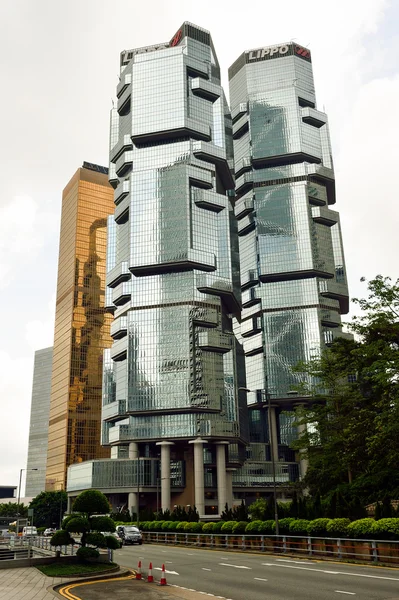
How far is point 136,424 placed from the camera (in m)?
133

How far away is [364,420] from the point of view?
166 ft

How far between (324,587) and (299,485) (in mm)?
58197

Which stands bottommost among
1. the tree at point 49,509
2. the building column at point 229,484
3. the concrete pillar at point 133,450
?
the tree at point 49,509

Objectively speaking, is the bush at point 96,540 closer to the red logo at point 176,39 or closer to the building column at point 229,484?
the building column at point 229,484

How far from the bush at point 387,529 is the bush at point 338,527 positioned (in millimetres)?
3288

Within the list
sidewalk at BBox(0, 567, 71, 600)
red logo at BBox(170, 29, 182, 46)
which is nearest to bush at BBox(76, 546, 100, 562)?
sidewalk at BBox(0, 567, 71, 600)

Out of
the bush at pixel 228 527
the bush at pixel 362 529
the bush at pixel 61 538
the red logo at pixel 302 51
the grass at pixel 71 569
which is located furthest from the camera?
the red logo at pixel 302 51

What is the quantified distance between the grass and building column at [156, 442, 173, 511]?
317 feet

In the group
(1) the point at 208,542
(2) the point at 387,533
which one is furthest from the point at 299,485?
(2) the point at 387,533

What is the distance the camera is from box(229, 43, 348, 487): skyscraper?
15638 centimetres

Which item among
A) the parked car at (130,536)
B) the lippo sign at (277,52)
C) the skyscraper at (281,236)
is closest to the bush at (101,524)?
the parked car at (130,536)

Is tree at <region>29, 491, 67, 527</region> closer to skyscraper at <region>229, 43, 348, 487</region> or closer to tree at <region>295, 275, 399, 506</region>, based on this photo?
skyscraper at <region>229, 43, 348, 487</region>

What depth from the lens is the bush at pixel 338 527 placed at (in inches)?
A: 1410

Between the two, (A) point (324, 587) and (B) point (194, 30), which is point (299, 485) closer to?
(A) point (324, 587)
